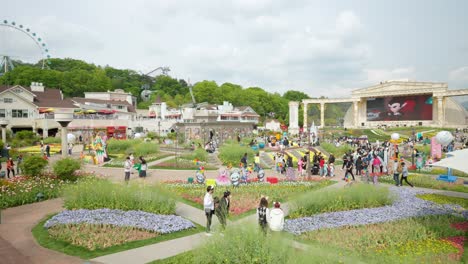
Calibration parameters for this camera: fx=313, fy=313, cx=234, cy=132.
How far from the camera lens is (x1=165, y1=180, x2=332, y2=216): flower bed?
15.1m

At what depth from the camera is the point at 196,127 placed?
44.2 m

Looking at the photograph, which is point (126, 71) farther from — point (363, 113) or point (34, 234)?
point (34, 234)

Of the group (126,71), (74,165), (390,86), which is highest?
(126,71)

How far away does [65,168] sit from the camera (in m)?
19.1

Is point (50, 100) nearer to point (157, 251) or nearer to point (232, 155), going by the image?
point (232, 155)

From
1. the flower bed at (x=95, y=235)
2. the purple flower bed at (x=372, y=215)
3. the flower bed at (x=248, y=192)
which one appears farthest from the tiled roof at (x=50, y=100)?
the purple flower bed at (x=372, y=215)

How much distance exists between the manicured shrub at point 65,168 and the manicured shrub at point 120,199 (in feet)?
21.3

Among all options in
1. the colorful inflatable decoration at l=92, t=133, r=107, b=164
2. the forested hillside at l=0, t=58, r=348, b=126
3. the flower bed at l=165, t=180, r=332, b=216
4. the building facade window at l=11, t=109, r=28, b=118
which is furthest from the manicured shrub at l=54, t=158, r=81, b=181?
the forested hillside at l=0, t=58, r=348, b=126

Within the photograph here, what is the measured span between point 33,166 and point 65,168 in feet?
6.45

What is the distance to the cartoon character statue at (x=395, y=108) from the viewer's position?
8250 centimetres

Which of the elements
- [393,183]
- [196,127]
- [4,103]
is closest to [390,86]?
[196,127]

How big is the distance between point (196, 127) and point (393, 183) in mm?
28433

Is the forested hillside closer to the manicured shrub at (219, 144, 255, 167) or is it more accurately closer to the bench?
the manicured shrub at (219, 144, 255, 167)

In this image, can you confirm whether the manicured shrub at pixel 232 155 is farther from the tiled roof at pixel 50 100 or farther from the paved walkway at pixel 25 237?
the tiled roof at pixel 50 100
